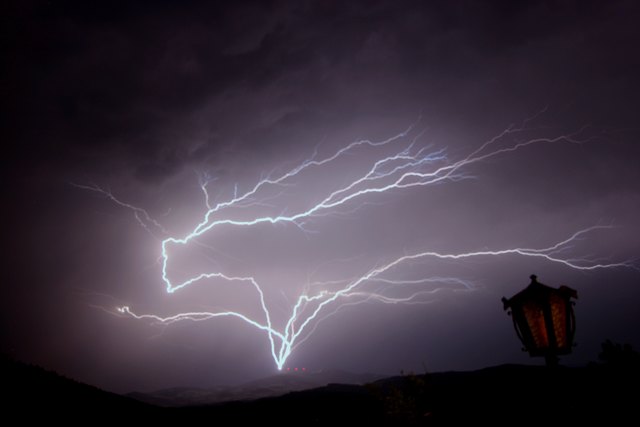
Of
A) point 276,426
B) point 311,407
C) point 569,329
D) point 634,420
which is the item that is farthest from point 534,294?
point 311,407

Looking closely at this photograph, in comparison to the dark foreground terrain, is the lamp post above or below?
above

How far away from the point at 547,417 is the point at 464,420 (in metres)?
10.4

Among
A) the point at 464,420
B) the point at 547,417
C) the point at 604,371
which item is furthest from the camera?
the point at 464,420

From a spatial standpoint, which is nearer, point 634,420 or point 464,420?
point 634,420

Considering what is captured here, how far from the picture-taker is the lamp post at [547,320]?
2518 mm

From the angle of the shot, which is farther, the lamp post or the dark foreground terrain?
the dark foreground terrain

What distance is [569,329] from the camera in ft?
8.54

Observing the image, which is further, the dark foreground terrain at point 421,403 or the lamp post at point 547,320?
the dark foreground terrain at point 421,403

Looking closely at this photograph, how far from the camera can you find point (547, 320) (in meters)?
2.53

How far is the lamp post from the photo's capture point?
252cm

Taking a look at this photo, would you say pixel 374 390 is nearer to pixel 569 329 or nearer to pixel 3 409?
pixel 569 329

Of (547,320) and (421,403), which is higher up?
(547,320)

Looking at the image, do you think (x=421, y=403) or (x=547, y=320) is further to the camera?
(x=421, y=403)

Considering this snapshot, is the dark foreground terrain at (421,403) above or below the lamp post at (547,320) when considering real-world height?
below
